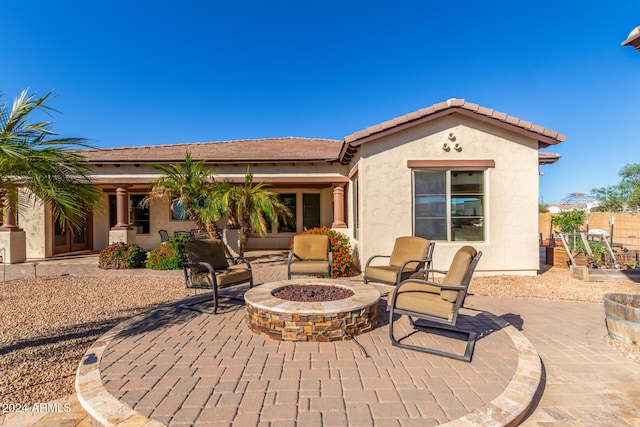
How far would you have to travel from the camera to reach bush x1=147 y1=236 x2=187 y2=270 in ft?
29.8

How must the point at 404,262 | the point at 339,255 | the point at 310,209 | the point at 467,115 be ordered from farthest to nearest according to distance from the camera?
the point at 310,209, the point at 467,115, the point at 339,255, the point at 404,262

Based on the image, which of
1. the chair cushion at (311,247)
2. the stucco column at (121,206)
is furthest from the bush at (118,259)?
the chair cushion at (311,247)

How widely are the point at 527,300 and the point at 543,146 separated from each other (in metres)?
4.45

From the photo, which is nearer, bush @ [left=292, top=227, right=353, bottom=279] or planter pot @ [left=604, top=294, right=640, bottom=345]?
planter pot @ [left=604, top=294, right=640, bottom=345]

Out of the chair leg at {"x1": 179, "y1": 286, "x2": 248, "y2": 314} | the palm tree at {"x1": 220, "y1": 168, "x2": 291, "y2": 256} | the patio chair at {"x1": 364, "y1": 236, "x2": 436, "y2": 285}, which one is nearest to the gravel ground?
the chair leg at {"x1": 179, "y1": 286, "x2": 248, "y2": 314}

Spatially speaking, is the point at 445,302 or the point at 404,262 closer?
the point at 445,302

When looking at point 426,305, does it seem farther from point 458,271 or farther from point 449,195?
point 449,195

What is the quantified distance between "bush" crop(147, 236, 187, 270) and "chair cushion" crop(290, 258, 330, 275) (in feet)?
15.4

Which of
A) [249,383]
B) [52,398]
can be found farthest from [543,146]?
[52,398]

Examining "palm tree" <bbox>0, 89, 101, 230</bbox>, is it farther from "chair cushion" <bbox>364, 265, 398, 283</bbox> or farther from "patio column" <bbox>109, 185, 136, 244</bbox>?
"patio column" <bbox>109, 185, 136, 244</bbox>

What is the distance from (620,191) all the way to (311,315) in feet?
158

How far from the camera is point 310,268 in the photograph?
238 inches

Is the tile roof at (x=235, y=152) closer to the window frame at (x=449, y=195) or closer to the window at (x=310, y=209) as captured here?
the window at (x=310, y=209)

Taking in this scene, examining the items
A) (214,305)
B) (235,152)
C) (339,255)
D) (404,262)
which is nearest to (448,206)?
(339,255)
